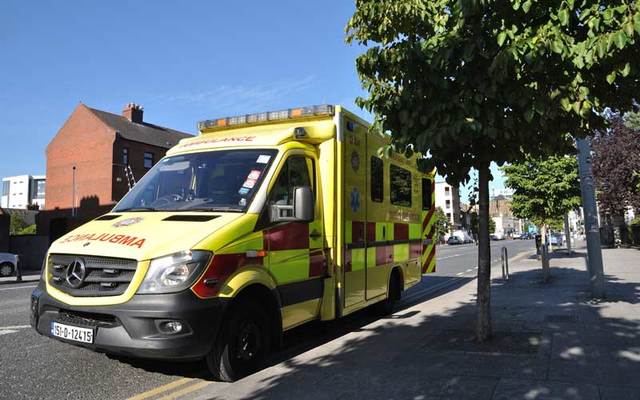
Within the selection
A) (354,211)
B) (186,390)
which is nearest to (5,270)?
(354,211)

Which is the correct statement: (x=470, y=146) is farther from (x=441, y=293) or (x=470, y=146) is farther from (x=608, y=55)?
(x=441, y=293)

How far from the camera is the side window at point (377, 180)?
25.5 feet

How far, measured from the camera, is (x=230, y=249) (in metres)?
4.82

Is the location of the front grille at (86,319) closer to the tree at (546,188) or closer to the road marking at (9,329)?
the road marking at (9,329)

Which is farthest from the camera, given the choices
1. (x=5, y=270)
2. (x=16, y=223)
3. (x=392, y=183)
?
(x=16, y=223)

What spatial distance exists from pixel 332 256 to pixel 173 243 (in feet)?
7.96

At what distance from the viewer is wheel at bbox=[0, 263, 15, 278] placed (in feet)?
66.8

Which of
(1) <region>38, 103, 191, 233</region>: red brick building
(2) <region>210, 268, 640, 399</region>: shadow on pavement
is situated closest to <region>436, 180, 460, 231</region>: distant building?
(1) <region>38, 103, 191, 233</region>: red brick building

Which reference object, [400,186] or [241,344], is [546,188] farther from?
[241,344]

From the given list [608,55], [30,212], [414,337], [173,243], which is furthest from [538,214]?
[30,212]

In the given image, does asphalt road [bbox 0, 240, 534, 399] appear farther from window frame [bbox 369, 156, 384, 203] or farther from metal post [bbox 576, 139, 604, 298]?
metal post [bbox 576, 139, 604, 298]

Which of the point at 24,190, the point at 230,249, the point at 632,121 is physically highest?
the point at 24,190

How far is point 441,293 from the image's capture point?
12.1 m

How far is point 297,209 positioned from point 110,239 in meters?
1.83
